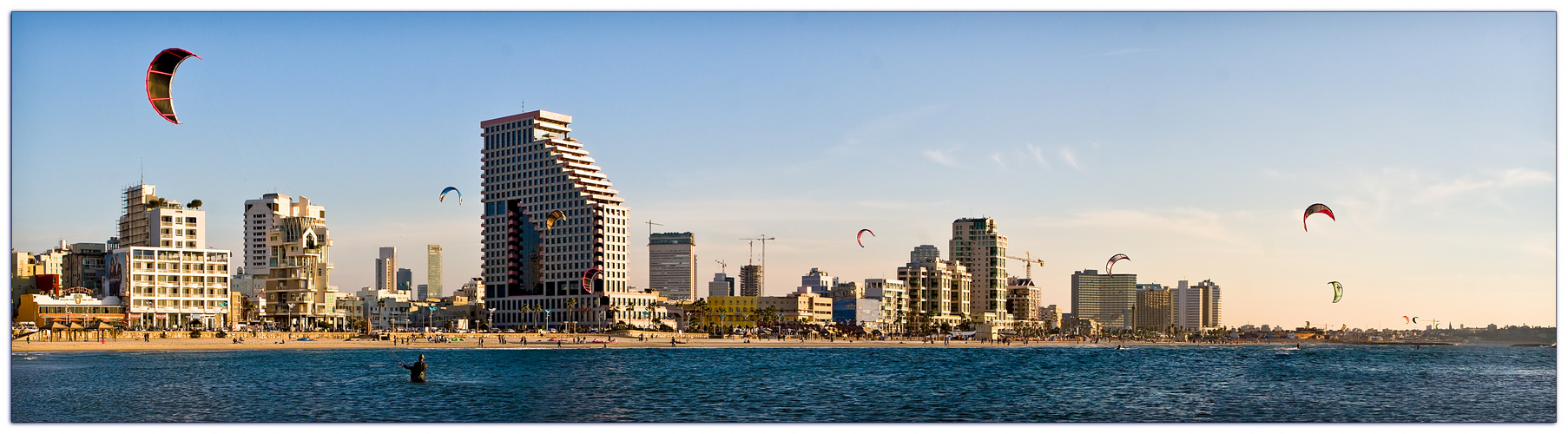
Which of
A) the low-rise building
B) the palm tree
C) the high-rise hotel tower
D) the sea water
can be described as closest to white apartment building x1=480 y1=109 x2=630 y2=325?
the high-rise hotel tower

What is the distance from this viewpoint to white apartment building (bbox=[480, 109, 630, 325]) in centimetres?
18562

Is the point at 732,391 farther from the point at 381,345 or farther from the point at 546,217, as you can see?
the point at 546,217

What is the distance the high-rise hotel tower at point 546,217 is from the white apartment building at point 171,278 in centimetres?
5283

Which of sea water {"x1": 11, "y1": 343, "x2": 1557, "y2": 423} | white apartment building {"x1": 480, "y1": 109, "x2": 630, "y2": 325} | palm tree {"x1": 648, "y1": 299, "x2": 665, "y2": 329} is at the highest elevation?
white apartment building {"x1": 480, "y1": 109, "x2": 630, "y2": 325}

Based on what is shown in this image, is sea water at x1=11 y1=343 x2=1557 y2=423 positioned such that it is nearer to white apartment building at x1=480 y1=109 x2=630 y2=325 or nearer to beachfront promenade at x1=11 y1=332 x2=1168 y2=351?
beachfront promenade at x1=11 y1=332 x2=1168 y2=351

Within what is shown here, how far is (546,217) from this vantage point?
19212 centimetres

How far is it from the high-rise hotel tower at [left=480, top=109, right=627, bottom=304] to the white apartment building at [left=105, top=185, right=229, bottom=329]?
52.8 metres

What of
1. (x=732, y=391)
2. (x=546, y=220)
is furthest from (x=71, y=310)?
(x=732, y=391)

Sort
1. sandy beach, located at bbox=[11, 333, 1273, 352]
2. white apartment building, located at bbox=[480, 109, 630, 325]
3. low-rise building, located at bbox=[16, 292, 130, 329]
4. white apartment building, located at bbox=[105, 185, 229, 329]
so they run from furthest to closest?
white apartment building, located at bbox=[480, 109, 630, 325]
white apartment building, located at bbox=[105, 185, 229, 329]
low-rise building, located at bbox=[16, 292, 130, 329]
sandy beach, located at bbox=[11, 333, 1273, 352]

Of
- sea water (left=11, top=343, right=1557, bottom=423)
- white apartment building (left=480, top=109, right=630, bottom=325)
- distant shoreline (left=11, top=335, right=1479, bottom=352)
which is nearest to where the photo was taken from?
sea water (left=11, top=343, right=1557, bottom=423)

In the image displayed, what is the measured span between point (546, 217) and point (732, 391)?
142 metres

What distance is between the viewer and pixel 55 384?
52.2m

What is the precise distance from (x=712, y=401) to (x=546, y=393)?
27.0ft

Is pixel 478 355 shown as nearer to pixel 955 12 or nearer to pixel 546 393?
pixel 546 393
